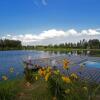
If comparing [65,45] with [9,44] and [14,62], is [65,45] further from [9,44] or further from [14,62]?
[14,62]

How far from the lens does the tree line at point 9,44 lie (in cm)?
14950

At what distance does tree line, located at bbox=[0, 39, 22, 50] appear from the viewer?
490 feet

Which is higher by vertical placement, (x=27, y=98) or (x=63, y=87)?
(x=63, y=87)

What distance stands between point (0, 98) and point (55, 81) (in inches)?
58.4

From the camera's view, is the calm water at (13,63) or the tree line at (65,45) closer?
the calm water at (13,63)

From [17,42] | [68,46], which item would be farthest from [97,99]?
[17,42]

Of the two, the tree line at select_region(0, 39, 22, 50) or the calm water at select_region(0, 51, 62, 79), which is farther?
the tree line at select_region(0, 39, 22, 50)

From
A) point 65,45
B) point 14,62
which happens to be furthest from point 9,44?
point 14,62

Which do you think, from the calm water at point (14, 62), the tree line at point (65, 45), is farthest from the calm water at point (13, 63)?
the tree line at point (65, 45)

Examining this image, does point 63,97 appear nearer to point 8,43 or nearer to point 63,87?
point 63,87

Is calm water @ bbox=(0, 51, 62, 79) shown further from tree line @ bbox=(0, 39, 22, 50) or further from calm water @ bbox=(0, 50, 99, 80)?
tree line @ bbox=(0, 39, 22, 50)

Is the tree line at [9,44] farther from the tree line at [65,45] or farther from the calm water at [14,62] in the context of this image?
the calm water at [14,62]

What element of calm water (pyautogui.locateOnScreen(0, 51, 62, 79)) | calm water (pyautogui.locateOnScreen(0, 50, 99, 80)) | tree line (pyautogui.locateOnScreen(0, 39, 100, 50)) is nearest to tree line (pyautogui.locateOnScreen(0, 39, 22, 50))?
tree line (pyautogui.locateOnScreen(0, 39, 100, 50))

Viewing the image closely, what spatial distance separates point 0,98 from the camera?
17.2 ft
